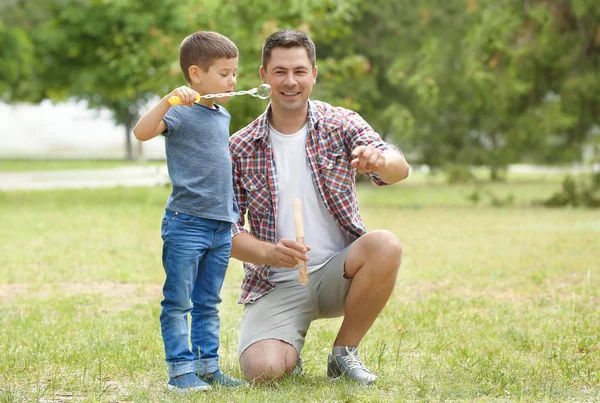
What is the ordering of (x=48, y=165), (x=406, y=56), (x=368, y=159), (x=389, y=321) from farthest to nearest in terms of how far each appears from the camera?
(x=48, y=165) → (x=406, y=56) → (x=389, y=321) → (x=368, y=159)

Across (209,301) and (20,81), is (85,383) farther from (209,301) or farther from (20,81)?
(20,81)

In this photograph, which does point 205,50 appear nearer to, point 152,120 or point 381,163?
point 152,120

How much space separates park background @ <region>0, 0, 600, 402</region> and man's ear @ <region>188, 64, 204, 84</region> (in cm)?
130

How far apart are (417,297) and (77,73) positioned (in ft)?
48.2

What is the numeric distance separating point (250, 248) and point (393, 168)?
771 mm

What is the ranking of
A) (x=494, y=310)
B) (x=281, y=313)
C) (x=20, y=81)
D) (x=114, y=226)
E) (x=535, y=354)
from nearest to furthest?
(x=281, y=313)
(x=535, y=354)
(x=494, y=310)
(x=114, y=226)
(x=20, y=81)

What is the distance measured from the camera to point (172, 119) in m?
4.06

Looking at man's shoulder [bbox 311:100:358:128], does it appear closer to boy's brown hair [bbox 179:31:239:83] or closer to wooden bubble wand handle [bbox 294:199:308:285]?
wooden bubble wand handle [bbox 294:199:308:285]

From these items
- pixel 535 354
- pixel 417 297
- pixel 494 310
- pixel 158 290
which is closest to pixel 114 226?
pixel 158 290

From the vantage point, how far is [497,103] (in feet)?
59.0

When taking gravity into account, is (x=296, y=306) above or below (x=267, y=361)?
above

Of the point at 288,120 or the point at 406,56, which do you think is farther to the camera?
the point at 406,56

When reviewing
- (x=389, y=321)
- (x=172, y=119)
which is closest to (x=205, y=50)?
(x=172, y=119)

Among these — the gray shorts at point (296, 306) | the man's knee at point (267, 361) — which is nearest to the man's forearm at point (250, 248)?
the gray shorts at point (296, 306)
